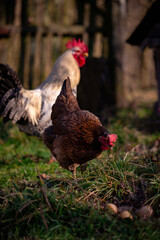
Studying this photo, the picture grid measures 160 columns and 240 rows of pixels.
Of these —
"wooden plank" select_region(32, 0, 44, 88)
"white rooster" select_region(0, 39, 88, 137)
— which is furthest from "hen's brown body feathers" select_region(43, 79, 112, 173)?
"wooden plank" select_region(32, 0, 44, 88)

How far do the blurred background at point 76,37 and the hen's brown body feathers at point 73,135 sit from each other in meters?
2.92

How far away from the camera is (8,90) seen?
3797 millimetres

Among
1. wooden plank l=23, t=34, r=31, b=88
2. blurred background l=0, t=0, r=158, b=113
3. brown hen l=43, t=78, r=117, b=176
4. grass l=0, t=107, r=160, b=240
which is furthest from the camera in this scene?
wooden plank l=23, t=34, r=31, b=88

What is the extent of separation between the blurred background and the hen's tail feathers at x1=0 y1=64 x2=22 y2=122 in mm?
2410

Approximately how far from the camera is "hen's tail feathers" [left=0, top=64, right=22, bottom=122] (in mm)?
3666

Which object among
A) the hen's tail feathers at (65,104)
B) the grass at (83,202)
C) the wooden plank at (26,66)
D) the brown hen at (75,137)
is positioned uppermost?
the wooden plank at (26,66)

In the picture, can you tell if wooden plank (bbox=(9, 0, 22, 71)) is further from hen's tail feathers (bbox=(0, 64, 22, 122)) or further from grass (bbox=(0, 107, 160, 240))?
grass (bbox=(0, 107, 160, 240))

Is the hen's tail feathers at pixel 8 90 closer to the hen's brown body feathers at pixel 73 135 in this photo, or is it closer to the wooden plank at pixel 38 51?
the hen's brown body feathers at pixel 73 135

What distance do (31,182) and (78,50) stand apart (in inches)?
106

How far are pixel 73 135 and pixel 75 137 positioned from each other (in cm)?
4

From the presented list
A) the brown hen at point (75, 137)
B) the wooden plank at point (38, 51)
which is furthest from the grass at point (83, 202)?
the wooden plank at point (38, 51)

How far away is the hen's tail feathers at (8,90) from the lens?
3.67m

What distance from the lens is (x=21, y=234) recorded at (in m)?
1.91

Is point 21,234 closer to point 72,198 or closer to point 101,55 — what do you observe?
point 72,198
